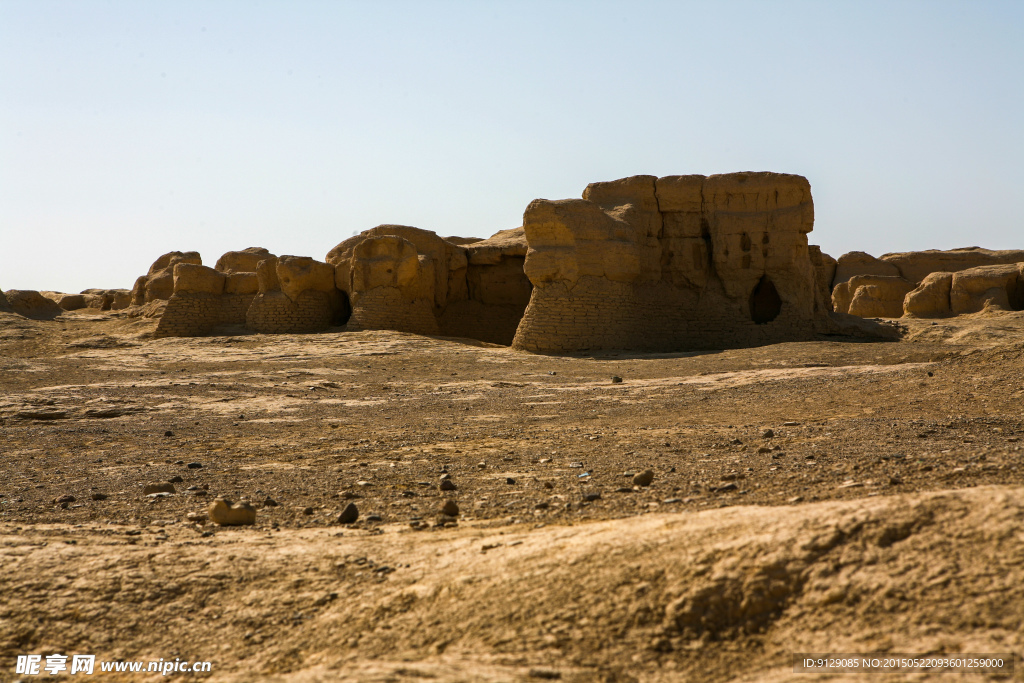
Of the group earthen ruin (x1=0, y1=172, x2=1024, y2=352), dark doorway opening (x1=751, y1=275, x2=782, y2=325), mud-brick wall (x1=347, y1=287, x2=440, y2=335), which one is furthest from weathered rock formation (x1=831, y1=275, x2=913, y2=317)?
Result: mud-brick wall (x1=347, y1=287, x2=440, y2=335)

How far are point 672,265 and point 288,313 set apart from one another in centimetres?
920

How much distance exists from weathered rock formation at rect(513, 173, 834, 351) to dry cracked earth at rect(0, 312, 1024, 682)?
21.9 ft

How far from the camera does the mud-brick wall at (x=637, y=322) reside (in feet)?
51.5

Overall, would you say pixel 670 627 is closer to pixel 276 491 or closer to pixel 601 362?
pixel 276 491

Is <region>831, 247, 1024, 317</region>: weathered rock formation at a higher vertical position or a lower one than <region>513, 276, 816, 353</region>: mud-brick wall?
higher

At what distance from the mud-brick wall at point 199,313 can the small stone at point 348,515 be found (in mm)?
18025

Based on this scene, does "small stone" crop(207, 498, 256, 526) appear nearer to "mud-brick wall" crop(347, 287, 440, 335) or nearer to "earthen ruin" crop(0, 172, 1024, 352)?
"earthen ruin" crop(0, 172, 1024, 352)

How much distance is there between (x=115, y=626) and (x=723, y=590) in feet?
7.44

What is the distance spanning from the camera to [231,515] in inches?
168

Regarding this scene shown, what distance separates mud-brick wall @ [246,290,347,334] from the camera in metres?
20.2

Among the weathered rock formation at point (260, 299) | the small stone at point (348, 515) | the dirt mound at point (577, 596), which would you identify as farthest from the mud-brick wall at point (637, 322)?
the dirt mound at point (577, 596)

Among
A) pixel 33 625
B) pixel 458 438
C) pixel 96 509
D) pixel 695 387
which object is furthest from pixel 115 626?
pixel 695 387

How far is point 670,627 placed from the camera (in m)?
2.60

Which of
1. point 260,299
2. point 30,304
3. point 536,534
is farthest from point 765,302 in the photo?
point 30,304
